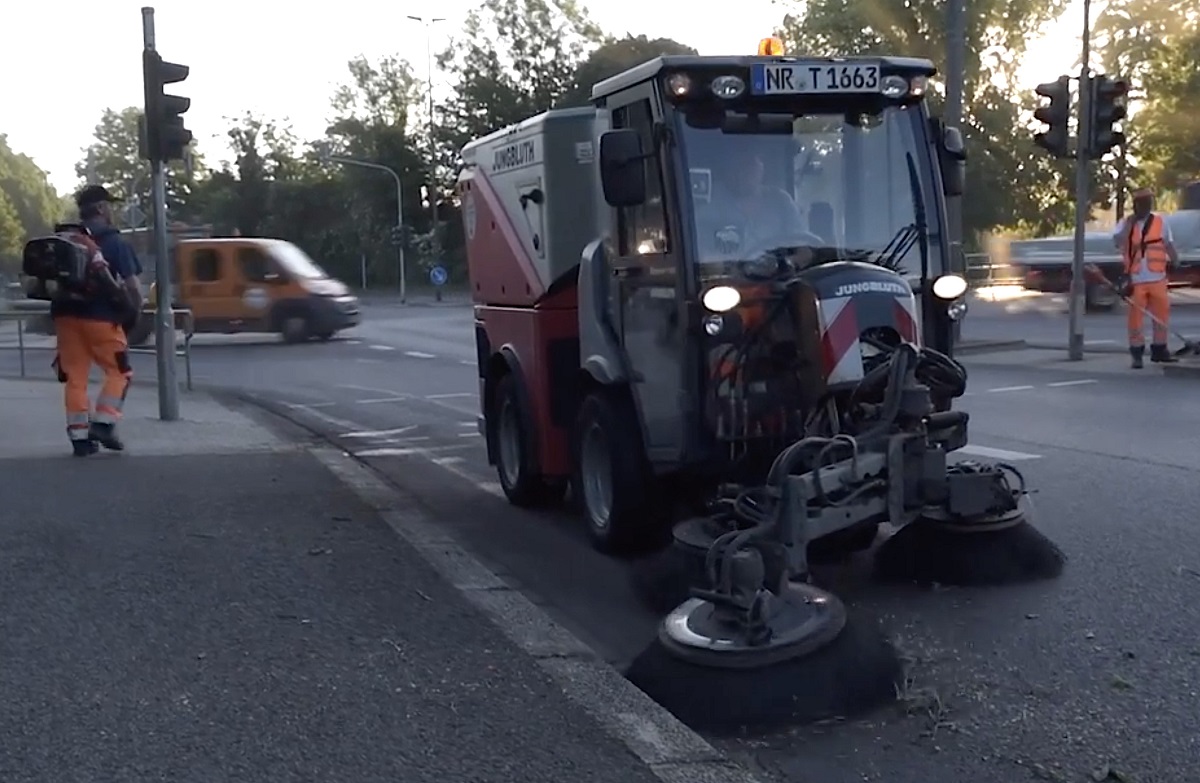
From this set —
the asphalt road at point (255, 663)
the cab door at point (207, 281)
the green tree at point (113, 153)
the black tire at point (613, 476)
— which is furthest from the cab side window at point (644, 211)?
the green tree at point (113, 153)

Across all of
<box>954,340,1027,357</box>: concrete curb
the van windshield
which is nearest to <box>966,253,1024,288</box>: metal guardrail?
the van windshield

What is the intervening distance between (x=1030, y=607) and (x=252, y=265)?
26024 millimetres

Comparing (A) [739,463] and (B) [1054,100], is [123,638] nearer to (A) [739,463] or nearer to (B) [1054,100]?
(A) [739,463]

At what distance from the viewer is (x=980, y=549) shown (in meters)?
7.18

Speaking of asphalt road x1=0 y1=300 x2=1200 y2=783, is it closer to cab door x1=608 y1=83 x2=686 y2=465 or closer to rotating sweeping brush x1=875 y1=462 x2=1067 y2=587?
rotating sweeping brush x1=875 y1=462 x2=1067 y2=587

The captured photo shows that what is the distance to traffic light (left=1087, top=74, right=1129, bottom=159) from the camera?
60.6 feet

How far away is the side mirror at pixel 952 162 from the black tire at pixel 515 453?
284cm

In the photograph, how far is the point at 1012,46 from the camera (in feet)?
190

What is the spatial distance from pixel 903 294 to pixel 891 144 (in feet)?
3.50

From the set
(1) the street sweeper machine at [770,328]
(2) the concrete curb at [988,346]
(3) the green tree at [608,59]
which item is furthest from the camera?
(3) the green tree at [608,59]

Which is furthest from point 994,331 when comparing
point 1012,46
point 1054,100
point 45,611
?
point 1012,46

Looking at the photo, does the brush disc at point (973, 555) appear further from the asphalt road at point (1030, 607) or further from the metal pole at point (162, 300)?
the metal pole at point (162, 300)

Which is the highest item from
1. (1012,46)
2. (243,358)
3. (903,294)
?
(1012,46)

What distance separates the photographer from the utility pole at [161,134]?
14.0 meters
